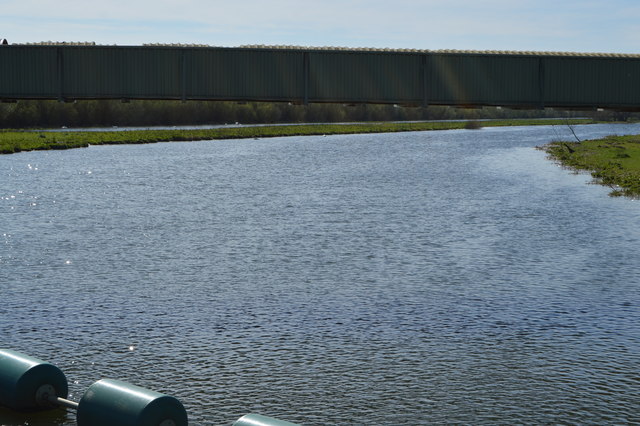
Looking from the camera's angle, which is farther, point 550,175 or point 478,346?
point 550,175

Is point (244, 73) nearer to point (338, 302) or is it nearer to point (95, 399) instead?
point (338, 302)

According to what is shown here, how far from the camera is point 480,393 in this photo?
766 inches

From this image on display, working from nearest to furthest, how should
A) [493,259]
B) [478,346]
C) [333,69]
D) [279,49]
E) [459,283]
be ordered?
[478,346], [459,283], [493,259], [279,49], [333,69]

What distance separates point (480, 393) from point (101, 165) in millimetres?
75254

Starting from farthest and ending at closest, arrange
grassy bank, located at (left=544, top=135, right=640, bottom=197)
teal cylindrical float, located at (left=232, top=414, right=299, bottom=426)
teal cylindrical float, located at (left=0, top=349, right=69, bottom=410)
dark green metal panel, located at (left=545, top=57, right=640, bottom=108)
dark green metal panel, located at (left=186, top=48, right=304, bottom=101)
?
1. grassy bank, located at (left=544, top=135, right=640, bottom=197)
2. dark green metal panel, located at (left=545, top=57, right=640, bottom=108)
3. dark green metal panel, located at (left=186, top=48, right=304, bottom=101)
4. teal cylindrical float, located at (left=0, top=349, right=69, bottom=410)
5. teal cylindrical float, located at (left=232, top=414, right=299, bottom=426)

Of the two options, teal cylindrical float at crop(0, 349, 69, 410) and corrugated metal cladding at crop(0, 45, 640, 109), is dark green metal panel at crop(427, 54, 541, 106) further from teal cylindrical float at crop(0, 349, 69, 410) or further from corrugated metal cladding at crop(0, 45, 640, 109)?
teal cylindrical float at crop(0, 349, 69, 410)

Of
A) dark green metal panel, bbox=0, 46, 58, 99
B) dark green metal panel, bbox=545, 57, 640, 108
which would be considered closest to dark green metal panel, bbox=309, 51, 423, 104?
dark green metal panel, bbox=545, 57, 640, 108

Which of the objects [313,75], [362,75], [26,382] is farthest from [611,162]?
[26,382]

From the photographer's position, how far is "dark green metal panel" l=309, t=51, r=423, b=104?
49438 mm

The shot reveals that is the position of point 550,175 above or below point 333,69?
below

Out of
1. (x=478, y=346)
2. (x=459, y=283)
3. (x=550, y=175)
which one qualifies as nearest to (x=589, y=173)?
(x=550, y=175)

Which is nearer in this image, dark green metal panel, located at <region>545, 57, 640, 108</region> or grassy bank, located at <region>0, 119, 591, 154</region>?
dark green metal panel, located at <region>545, 57, 640, 108</region>

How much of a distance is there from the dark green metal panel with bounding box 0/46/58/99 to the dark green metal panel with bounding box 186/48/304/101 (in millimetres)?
7446

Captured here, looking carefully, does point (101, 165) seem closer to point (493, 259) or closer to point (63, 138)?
point (63, 138)
